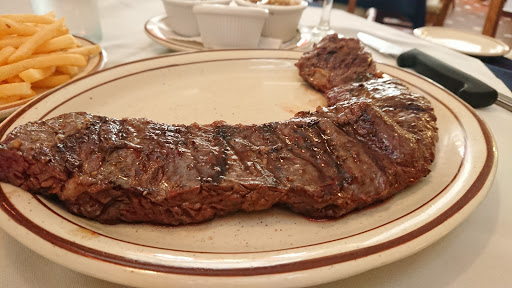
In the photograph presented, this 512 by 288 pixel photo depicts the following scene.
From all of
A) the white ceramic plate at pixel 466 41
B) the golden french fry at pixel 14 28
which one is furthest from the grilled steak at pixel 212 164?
the white ceramic plate at pixel 466 41

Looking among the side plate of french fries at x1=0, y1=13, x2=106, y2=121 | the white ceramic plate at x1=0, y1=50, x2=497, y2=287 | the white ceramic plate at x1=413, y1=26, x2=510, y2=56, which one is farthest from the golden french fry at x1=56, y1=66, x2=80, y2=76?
the white ceramic plate at x1=413, y1=26, x2=510, y2=56

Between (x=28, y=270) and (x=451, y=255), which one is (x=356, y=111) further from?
(x=28, y=270)

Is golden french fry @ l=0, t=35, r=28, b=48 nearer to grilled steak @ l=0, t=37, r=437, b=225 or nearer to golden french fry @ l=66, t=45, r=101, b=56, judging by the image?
golden french fry @ l=66, t=45, r=101, b=56

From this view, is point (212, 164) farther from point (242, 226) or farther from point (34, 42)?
point (34, 42)

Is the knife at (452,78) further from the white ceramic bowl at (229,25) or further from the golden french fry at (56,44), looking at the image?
the golden french fry at (56,44)

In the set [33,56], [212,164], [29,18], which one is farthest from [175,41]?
[212,164]

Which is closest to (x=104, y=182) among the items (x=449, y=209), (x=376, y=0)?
(x=449, y=209)
